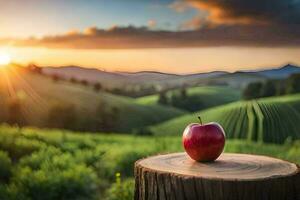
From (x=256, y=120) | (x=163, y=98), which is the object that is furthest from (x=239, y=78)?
(x=163, y=98)

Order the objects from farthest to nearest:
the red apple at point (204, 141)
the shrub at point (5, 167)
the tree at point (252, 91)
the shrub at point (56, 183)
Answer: the tree at point (252, 91), the shrub at point (5, 167), the shrub at point (56, 183), the red apple at point (204, 141)

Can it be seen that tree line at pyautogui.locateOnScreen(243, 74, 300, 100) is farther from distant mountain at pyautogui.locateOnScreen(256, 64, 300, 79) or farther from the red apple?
the red apple

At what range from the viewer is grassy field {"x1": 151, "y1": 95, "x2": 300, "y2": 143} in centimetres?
557

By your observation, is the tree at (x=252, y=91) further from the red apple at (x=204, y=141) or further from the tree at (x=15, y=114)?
the red apple at (x=204, y=141)

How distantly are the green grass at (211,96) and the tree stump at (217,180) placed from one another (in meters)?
2.23

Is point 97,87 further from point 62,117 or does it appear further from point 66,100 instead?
point 62,117

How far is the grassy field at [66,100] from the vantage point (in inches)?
219

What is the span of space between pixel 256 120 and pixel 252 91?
262 millimetres

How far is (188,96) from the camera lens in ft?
18.8

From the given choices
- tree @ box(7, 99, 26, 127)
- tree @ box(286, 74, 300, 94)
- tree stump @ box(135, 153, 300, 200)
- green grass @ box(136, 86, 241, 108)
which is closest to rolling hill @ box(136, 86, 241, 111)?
green grass @ box(136, 86, 241, 108)

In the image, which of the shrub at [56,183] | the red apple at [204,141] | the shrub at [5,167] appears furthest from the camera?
the shrub at [5,167]

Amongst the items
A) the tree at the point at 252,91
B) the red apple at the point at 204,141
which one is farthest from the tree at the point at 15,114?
the red apple at the point at 204,141

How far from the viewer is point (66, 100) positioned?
222 inches

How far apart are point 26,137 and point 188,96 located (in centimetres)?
142
